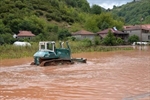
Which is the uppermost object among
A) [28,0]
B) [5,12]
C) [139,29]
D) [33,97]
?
[28,0]

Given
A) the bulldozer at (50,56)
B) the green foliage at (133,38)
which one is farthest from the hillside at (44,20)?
the bulldozer at (50,56)

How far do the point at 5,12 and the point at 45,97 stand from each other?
232ft

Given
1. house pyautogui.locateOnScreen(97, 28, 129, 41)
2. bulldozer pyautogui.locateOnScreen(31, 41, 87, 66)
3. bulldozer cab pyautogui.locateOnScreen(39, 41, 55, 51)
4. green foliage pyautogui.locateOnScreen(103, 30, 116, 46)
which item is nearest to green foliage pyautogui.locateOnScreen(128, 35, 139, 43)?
house pyautogui.locateOnScreen(97, 28, 129, 41)

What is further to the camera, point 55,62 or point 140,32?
point 140,32

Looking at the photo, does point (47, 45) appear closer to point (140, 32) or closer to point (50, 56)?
point (50, 56)

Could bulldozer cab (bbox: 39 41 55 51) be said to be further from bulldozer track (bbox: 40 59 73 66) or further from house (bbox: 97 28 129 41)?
house (bbox: 97 28 129 41)

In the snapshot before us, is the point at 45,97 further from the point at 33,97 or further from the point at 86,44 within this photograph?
the point at 86,44

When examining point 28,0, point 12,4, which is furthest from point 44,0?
point 12,4

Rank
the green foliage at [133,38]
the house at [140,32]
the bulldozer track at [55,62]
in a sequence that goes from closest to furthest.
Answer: the bulldozer track at [55,62] < the green foliage at [133,38] < the house at [140,32]

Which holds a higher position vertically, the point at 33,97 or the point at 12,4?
the point at 12,4

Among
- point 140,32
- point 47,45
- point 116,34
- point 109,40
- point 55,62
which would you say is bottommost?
point 55,62

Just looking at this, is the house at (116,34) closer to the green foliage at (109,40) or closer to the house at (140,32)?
the house at (140,32)

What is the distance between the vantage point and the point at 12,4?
274ft

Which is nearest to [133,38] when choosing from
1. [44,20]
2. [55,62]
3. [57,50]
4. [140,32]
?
[140,32]
